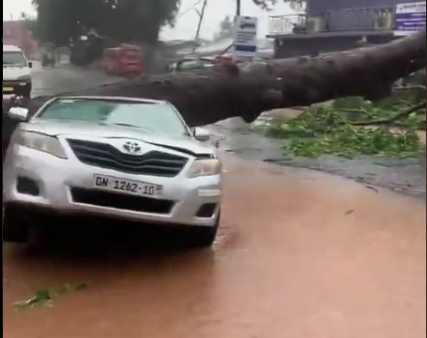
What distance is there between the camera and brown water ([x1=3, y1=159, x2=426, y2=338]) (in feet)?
12.6

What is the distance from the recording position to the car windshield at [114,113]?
4449mm

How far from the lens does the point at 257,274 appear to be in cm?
434

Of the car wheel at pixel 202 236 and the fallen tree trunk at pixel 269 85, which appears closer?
the fallen tree trunk at pixel 269 85

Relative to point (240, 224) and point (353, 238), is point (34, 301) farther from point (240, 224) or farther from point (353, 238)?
point (353, 238)

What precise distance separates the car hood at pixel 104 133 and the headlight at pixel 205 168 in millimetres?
48

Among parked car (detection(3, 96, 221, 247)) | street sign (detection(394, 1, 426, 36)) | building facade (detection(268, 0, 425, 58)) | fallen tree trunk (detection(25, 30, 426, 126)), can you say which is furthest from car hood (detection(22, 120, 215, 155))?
street sign (detection(394, 1, 426, 36))

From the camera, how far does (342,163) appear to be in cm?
420

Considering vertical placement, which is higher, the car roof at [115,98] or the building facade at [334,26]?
the building facade at [334,26]

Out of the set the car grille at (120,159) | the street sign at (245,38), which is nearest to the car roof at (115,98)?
the car grille at (120,159)

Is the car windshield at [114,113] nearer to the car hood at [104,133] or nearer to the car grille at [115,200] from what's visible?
the car hood at [104,133]

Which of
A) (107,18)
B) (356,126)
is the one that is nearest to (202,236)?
(356,126)

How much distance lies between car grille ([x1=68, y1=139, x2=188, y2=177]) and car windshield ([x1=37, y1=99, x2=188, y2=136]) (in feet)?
0.45

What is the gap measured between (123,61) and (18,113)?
609 millimetres

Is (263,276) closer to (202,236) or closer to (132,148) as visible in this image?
(202,236)
